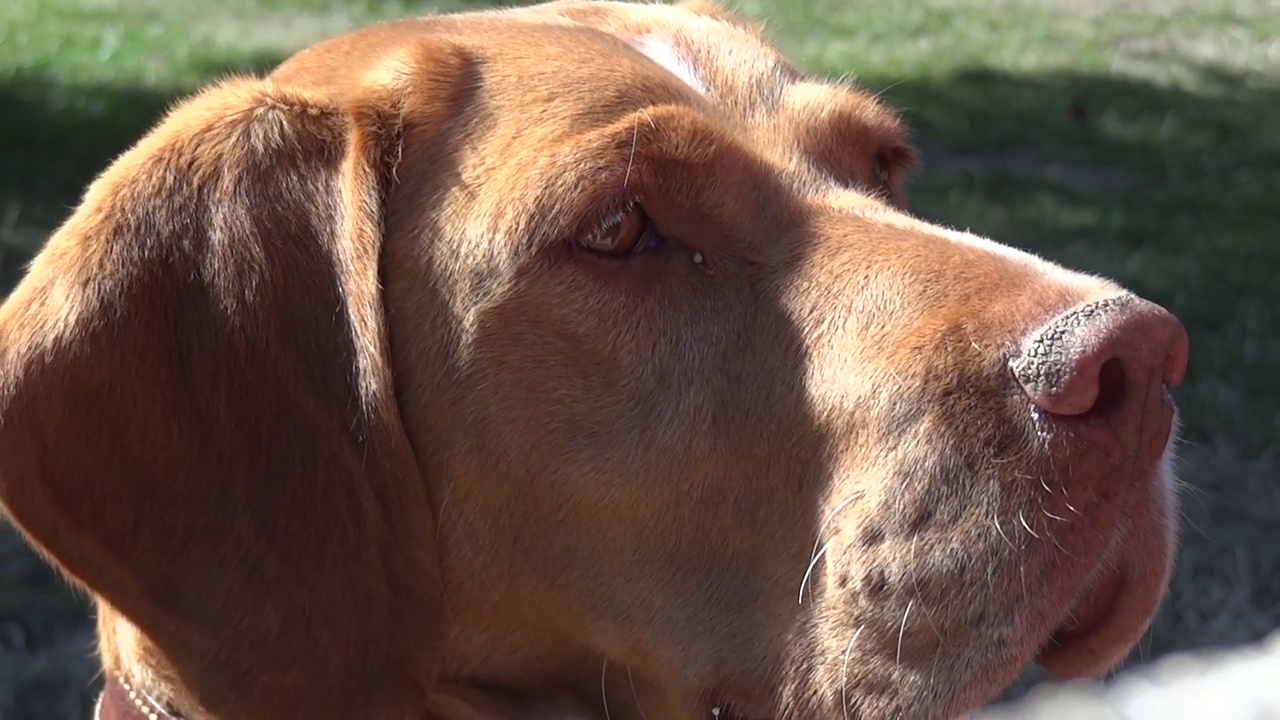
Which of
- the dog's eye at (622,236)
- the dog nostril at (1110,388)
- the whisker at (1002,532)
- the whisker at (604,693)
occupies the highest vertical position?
the dog's eye at (622,236)

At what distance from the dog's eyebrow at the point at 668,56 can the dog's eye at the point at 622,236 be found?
41 centimetres

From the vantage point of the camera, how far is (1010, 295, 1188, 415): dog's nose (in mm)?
2256

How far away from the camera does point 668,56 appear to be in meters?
3.09

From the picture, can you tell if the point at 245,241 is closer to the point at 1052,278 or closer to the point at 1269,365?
the point at 1052,278

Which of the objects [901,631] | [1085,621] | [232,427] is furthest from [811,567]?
[232,427]

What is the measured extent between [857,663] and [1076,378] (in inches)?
25.9

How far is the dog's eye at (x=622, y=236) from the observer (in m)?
2.64

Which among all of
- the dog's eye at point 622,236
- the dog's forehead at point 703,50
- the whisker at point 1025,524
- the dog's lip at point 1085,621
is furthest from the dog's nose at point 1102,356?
the dog's forehead at point 703,50

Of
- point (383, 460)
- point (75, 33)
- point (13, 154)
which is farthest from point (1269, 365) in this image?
point (75, 33)

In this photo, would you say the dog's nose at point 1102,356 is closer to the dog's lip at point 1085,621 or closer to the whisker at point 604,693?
the dog's lip at point 1085,621

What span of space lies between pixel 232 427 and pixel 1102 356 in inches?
58.1

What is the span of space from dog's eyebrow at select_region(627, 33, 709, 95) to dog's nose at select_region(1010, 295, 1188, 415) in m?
0.96

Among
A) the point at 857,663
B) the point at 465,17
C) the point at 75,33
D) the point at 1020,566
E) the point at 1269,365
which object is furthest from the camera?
the point at 75,33

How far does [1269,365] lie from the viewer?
689cm
